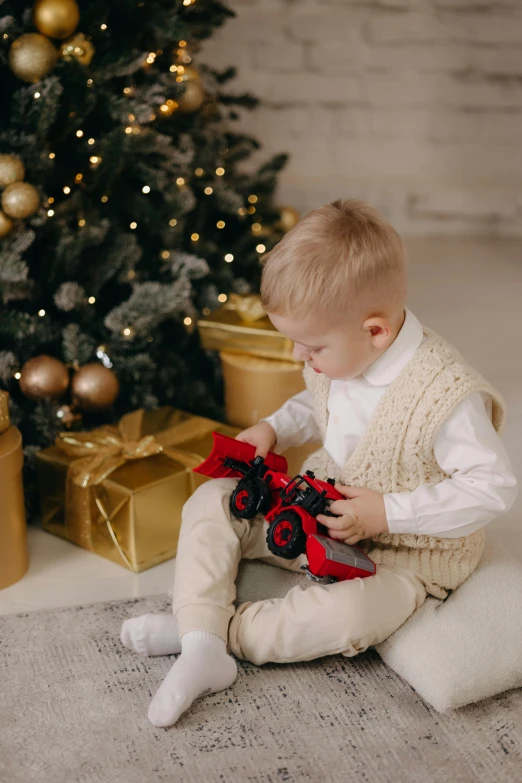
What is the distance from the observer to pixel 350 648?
1.15m

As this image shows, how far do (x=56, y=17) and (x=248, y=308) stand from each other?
686 millimetres

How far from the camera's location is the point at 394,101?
10.4ft

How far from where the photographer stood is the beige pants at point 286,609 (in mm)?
1147

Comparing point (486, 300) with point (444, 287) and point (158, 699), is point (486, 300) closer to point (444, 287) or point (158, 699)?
point (444, 287)

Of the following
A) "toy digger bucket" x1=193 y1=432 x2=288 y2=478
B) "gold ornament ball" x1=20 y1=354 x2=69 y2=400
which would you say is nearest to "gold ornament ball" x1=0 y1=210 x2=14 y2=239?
"gold ornament ball" x1=20 y1=354 x2=69 y2=400

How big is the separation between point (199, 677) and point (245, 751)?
0.36ft

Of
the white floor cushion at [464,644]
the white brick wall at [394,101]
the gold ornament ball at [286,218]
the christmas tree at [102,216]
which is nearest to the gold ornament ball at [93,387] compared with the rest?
the christmas tree at [102,216]

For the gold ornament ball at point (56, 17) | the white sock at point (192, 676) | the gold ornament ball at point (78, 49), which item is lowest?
the white sock at point (192, 676)

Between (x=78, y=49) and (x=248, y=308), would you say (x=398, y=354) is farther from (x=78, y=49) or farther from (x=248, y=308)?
(x=78, y=49)

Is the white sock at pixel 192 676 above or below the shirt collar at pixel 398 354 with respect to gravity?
below

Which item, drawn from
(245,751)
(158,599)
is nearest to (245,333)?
(158,599)

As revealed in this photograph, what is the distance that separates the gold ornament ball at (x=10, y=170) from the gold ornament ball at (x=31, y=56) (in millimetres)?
158

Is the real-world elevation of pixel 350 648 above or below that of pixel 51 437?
above

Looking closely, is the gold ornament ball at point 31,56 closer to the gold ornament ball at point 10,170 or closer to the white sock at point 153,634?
the gold ornament ball at point 10,170
